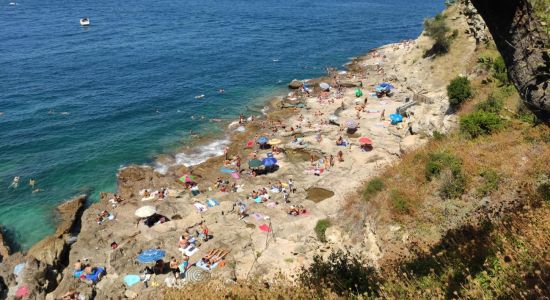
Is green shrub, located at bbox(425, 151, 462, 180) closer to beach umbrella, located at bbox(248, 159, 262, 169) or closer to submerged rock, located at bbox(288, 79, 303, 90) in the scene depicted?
beach umbrella, located at bbox(248, 159, 262, 169)

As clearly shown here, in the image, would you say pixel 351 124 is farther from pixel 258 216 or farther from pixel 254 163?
pixel 258 216

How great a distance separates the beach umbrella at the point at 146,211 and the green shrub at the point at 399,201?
17.1 meters

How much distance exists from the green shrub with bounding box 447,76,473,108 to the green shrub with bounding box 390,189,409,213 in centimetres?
1297

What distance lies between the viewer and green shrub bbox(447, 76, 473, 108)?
24594 mm

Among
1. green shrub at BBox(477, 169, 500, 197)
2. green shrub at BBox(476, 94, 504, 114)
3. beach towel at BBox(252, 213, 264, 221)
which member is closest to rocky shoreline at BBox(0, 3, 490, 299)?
beach towel at BBox(252, 213, 264, 221)

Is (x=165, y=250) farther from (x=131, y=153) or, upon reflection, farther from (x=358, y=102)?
(x=358, y=102)

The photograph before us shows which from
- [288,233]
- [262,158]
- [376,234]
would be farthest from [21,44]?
[376,234]

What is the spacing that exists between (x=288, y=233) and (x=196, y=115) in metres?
27.0

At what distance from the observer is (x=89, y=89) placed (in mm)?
51188

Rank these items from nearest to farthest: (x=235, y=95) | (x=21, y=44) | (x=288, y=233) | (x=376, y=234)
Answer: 1. (x=376, y=234)
2. (x=288, y=233)
3. (x=235, y=95)
4. (x=21, y=44)

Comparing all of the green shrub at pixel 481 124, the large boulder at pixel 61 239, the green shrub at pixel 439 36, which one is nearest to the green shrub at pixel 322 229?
the green shrub at pixel 481 124

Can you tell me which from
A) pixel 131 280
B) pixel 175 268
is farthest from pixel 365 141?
pixel 131 280

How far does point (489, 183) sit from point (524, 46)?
9.73m

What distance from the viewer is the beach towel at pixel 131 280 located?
65.2 feet
